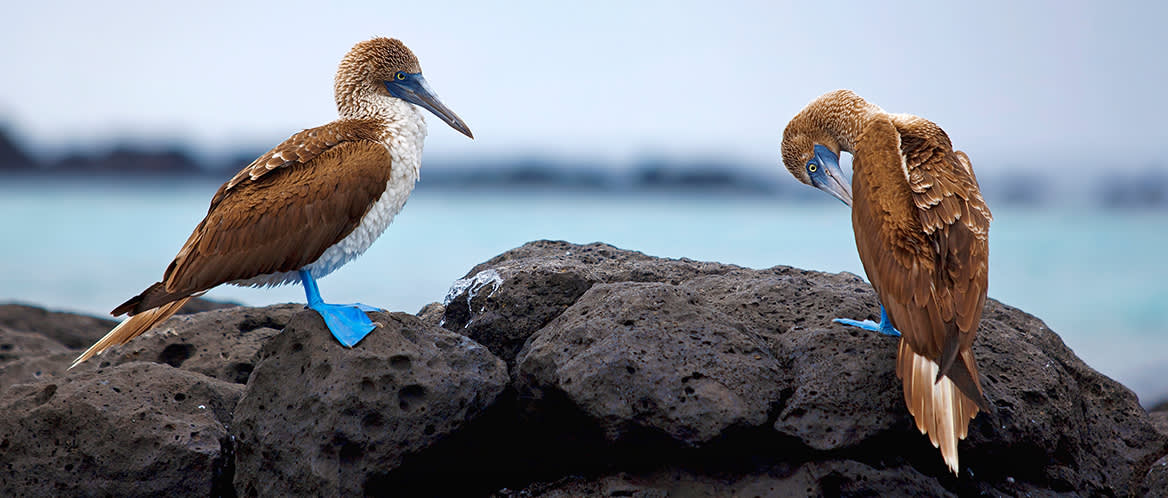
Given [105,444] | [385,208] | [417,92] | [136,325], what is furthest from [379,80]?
[105,444]

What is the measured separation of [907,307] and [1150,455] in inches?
111

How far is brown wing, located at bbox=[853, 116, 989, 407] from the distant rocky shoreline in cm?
47

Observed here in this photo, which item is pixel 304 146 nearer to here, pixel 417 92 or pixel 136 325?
pixel 417 92

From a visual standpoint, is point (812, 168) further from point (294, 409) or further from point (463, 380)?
point (294, 409)

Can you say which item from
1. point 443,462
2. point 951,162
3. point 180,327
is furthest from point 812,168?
point 180,327

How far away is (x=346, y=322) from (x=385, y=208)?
2.19 feet

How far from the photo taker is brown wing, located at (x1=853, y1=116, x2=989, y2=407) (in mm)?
4766

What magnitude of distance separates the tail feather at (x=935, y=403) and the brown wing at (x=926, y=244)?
0.16ft

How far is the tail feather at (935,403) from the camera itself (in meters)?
4.61

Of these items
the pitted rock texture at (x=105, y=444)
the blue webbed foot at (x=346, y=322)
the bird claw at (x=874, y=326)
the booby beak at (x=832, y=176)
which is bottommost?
the pitted rock texture at (x=105, y=444)

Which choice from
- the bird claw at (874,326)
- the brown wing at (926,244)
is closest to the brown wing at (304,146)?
the brown wing at (926,244)

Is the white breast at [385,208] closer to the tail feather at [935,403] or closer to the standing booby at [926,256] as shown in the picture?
the standing booby at [926,256]

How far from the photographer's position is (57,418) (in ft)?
18.7

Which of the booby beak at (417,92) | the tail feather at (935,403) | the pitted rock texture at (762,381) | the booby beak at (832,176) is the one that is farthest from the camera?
the booby beak at (832,176)
